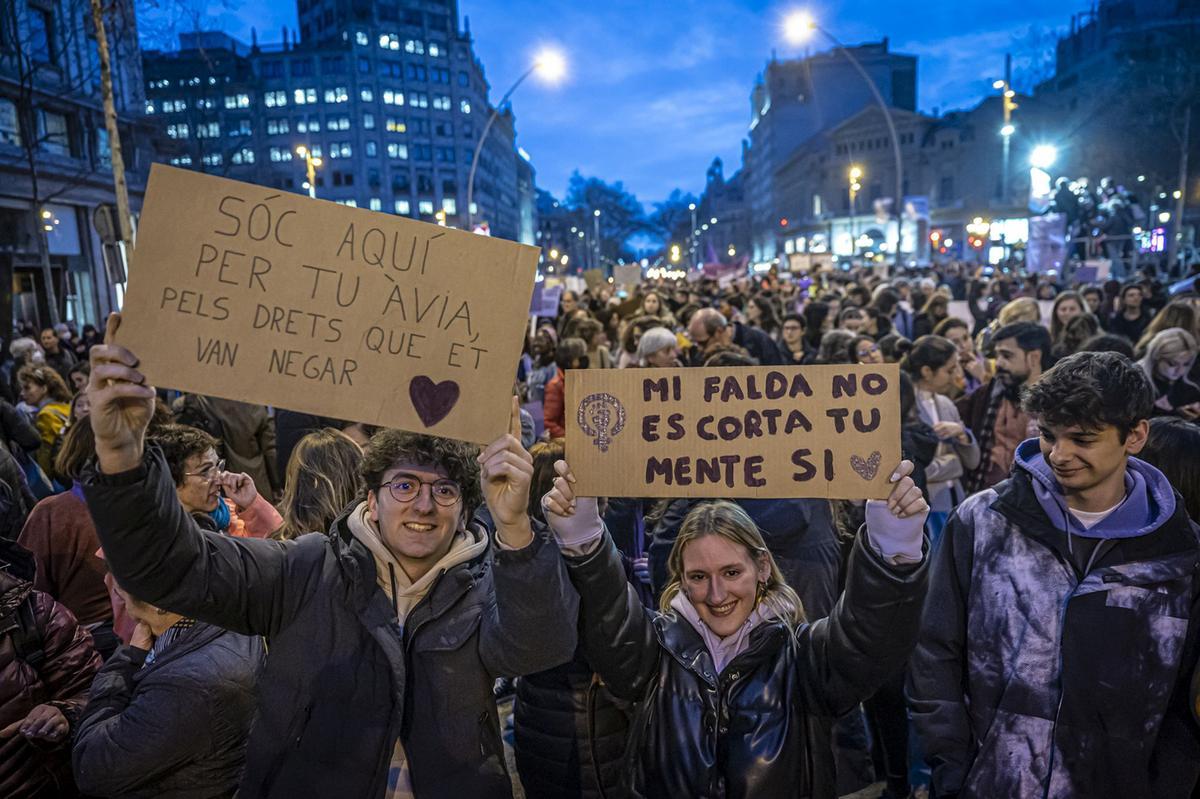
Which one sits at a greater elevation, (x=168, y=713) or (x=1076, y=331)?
(x=1076, y=331)

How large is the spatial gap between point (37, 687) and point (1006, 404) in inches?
214

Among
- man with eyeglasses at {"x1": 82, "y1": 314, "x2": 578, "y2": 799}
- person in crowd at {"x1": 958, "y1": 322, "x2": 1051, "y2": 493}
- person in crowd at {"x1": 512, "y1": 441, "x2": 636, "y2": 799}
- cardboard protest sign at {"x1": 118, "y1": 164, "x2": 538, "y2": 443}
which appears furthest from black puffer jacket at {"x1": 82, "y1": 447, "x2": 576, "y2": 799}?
person in crowd at {"x1": 958, "y1": 322, "x2": 1051, "y2": 493}

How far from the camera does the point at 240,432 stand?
19.3ft

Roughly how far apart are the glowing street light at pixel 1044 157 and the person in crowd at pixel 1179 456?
53033 mm

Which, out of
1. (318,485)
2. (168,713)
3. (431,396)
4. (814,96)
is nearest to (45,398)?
(318,485)

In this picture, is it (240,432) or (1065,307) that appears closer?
(240,432)

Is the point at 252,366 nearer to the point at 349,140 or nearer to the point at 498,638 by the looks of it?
the point at 498,638

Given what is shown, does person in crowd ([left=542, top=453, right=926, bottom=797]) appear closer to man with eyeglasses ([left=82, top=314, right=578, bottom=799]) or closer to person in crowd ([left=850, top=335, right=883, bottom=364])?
man with eyeglasses ([left=82, top=314, right=578, bottom=799])

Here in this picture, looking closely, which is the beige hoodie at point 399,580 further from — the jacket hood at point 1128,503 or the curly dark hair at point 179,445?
the jacket hood at point 1128,503

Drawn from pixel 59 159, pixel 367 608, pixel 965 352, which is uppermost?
pixel 59 159

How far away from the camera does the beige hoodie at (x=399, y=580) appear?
2.33 metres

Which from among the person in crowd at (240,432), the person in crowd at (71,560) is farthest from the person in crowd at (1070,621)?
the person in crowd at (240,432)

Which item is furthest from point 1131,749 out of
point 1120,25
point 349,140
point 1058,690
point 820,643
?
point 349,140

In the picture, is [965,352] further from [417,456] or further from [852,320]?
[417,456]
